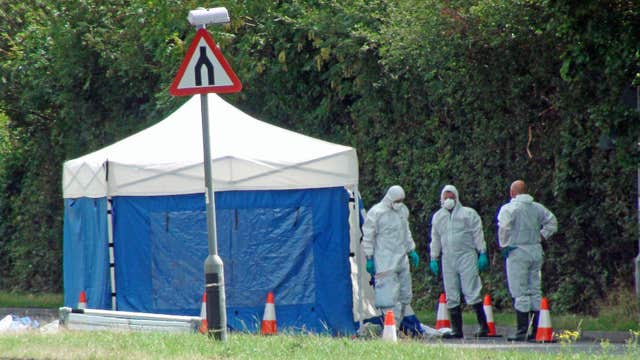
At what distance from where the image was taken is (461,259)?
56.5 feet

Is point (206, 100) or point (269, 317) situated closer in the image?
point (206, 100)

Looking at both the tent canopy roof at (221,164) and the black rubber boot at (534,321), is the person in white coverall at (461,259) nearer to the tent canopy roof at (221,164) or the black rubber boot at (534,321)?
the black rubber boot at (534,321)

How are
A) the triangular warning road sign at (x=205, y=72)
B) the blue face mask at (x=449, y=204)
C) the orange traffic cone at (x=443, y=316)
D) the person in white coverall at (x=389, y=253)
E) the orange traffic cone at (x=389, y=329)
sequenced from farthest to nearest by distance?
the orange traffic cone at (x=443, y=316)
the blue face mask at (x=449, y=204)
the person in white coverall at (x=389, y=253)
the orange traffic cone at (x=389, y=329)
the triangular warning road sign at (x=205, y=72)

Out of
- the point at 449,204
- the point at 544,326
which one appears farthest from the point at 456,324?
the point at 544,326

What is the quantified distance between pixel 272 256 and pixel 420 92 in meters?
5.08

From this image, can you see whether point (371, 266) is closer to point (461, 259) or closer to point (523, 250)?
point (461, 259)

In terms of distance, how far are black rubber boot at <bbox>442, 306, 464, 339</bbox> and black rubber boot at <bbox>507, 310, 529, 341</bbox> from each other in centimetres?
93

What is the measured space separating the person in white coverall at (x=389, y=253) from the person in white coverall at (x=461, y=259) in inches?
24.2

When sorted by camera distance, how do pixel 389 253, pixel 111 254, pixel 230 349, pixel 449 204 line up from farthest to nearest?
pixel 111 254 < pixel 449 204 < pixel 389 253 < pixel 230 349

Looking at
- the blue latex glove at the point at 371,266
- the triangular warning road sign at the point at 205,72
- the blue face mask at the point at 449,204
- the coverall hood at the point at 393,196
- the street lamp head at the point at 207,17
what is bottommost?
the blue latex glove at the point at 371,266

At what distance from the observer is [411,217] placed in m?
21.6

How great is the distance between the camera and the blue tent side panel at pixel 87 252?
17.8 metres

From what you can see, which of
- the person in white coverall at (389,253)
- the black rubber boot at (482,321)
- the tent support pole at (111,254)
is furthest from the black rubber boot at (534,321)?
the tent support pole at (111,254)

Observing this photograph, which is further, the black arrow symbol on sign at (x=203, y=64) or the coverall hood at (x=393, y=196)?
the coverall hood at (x=393, y=196)
